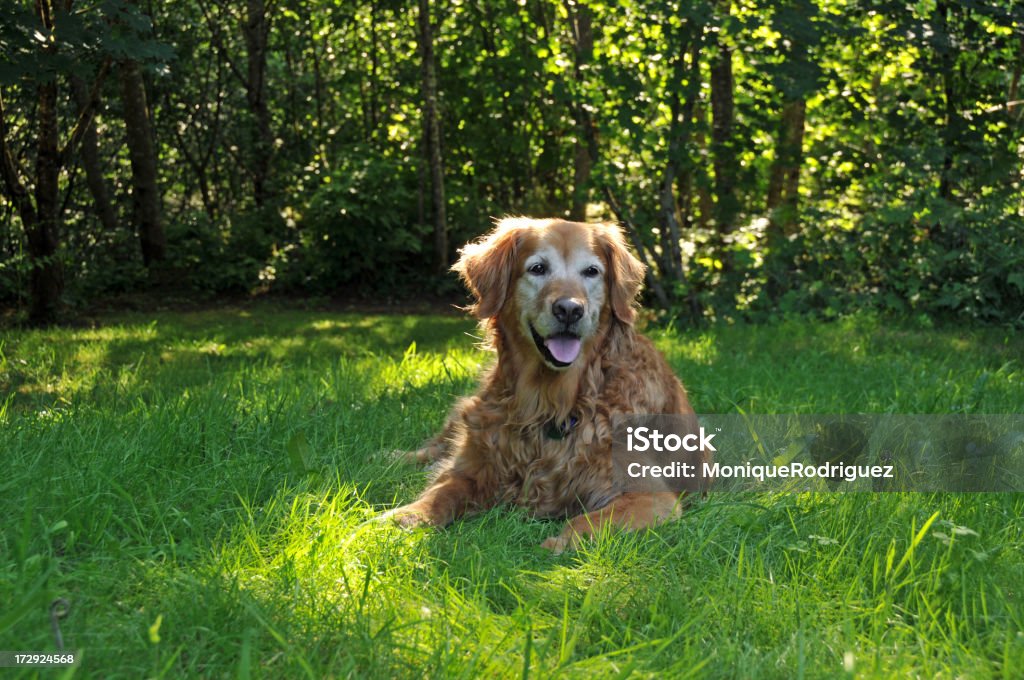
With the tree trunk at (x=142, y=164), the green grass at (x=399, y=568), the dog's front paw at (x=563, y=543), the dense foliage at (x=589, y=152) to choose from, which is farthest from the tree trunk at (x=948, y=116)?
the tree trunk at (x=142, y=164)

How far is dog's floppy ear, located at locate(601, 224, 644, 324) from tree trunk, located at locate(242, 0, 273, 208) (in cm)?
957

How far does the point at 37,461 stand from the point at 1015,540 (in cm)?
324

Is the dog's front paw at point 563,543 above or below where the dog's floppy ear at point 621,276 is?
below

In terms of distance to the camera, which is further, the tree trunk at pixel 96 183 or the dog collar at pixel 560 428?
the tree trunk at pixel 96 183

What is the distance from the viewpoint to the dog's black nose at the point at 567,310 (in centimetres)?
323

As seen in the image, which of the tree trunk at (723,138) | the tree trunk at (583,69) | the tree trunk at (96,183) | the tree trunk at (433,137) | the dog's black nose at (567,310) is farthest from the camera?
the tree trunk at (96,183)

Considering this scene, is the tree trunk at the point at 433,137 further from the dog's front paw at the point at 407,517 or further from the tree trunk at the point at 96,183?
the dog's front paw at the point at 407,517

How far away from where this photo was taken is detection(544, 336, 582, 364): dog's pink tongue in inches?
131

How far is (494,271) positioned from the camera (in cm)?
358

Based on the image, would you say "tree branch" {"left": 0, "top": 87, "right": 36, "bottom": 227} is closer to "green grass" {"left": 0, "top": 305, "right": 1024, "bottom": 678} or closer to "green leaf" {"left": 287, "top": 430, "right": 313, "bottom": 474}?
"green grass" {"left": 0, "top": 305, "right": 1024, "bottom": 678}

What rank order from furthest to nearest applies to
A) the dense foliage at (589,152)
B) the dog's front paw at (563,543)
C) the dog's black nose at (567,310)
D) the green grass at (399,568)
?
the dense foliage at (589,152) < the dog's black nose at (567,310) < the dog's front paw at (563,543) < the green grass at (399,568)

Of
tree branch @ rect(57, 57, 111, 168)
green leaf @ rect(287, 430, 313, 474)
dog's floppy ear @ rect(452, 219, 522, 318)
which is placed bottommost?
green leaf @ rect(287, 430, 313, 474)

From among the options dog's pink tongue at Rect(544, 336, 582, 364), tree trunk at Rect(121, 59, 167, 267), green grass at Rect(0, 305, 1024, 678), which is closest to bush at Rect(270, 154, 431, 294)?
tree trunk at Rect(121, 59, 167, 267)

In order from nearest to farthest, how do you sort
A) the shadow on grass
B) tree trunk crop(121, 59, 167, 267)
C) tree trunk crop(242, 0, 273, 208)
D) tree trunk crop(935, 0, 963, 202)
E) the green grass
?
the green grass
the shadow on grass
tree trunk crop(935, 0, 963, 202)
tree trunk crop(121, 59, 167, 267)
tree trunk crop(242, 0, 273, 208)
